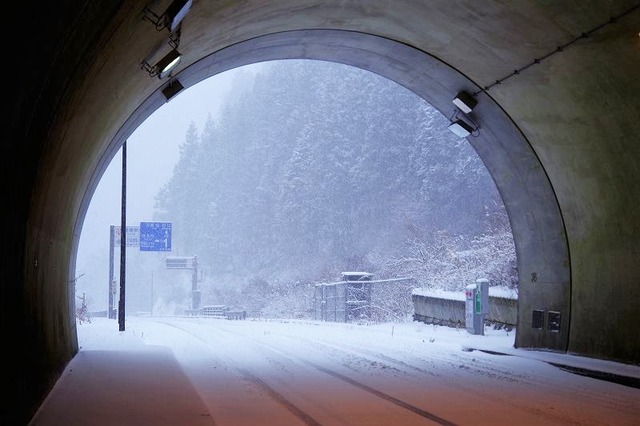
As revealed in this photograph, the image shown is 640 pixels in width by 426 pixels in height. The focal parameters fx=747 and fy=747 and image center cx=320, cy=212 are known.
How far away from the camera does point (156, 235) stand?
58188 millimetres

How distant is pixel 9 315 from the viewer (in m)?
6.11

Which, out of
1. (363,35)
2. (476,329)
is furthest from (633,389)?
(476,329)

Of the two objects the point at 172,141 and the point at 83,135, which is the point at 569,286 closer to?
the point at 83,135

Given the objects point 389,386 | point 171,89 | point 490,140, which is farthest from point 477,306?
point 171,89

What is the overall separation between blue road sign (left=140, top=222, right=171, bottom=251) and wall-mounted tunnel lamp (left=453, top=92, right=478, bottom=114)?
43.8m

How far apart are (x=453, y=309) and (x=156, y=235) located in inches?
1476

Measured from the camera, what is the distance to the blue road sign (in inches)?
2267

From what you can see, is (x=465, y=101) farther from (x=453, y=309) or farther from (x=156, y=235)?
(x=156, y=235)

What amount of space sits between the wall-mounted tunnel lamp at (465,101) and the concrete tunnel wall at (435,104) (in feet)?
0.62

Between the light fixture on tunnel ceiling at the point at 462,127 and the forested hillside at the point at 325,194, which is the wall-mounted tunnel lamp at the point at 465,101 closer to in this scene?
the light fixture on tunnel ceiling at the point at 462,127

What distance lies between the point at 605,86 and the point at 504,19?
1984 millimetres

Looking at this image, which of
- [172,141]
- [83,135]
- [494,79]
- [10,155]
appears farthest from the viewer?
[172,141]

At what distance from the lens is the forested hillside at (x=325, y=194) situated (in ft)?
192

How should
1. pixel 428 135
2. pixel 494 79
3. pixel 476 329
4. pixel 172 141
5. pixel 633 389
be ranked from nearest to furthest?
pixel 633 389 → pixel 494 79 → pixel 476 329 → pixel 428 135 → pixel 172 141
